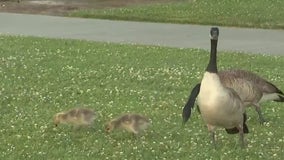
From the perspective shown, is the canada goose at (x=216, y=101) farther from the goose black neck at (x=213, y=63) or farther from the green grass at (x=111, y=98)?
the green grass at (x=111, y=98)

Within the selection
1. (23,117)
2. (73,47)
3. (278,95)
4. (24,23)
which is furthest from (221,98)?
(24,23)

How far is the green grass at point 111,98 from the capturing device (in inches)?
299

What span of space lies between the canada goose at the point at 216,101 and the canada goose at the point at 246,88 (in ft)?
0.77

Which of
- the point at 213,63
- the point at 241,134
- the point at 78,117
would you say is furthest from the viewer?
the point at 78,117

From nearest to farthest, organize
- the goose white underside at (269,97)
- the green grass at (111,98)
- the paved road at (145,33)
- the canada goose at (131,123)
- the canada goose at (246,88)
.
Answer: the canada goose at (246,88), the green grass at (111,98), the canada goose at (131,123), the goose white underside at (269,97), the paved road at (145,33)

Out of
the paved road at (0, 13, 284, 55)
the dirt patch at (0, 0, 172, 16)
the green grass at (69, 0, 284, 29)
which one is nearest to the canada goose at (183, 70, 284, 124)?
the paved road at (0, 13, 284, 55)

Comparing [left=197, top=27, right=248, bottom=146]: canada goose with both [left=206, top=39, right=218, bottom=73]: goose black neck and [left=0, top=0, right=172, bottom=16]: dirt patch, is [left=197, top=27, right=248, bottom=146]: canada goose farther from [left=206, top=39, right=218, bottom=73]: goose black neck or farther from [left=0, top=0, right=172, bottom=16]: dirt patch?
[left=0, top=0, right=172, bottom=16]: dirt patch

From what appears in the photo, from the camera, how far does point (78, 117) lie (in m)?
8.11

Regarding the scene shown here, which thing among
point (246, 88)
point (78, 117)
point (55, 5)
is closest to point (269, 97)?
point (246, 88)

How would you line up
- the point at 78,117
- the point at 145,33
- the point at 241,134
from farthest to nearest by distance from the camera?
the point at 145,33 → the point at 78,117 → the point at 241,134

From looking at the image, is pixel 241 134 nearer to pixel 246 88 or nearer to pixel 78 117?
pixel 246 88

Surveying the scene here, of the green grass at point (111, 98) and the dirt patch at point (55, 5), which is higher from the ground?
the green grass at point (111, 98)

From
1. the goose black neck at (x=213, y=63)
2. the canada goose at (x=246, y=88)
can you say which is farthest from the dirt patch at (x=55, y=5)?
the goose black neck at (x=213, y=63)

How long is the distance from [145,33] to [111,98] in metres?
7.42
